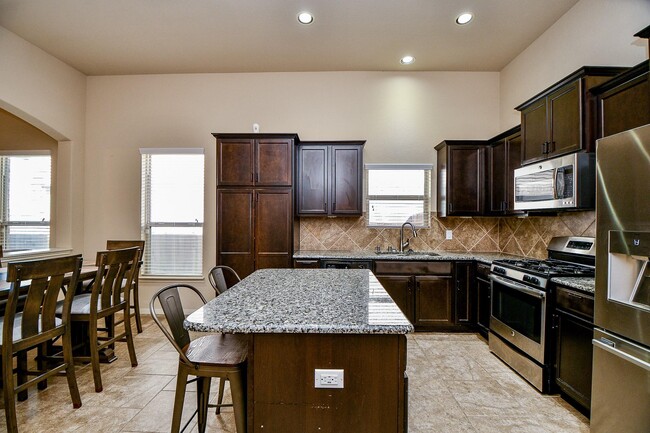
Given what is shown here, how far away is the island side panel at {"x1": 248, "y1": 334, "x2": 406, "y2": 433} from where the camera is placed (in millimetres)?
1282

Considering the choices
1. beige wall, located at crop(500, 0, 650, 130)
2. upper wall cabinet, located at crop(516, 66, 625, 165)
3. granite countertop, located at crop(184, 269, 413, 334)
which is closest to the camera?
granite countertop, located at crop(184, 269, 413, 334)

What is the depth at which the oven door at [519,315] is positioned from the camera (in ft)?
8.03

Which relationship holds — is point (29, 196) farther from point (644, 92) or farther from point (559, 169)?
point (644, 92)

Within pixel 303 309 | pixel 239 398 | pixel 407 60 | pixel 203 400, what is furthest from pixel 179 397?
pixel 407 60

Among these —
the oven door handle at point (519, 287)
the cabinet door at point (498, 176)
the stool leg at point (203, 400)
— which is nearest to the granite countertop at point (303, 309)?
the stool leg at point (203, 400)

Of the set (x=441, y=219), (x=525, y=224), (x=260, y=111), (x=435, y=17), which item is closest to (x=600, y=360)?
(x=525, y=224)

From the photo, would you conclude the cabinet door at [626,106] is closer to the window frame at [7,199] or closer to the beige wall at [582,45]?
the beige wall at [582,45]

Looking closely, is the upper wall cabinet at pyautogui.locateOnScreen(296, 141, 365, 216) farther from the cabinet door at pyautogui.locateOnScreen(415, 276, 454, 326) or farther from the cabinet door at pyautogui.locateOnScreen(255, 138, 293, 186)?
the cabinet door at pyautogui.locateOnScreen(415, 276, 454, 326)

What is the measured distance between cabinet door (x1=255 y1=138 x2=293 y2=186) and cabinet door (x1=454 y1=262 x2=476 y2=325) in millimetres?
2229

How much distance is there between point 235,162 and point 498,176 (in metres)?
3.09

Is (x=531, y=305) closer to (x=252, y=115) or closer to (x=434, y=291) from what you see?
(x=434, y=291)

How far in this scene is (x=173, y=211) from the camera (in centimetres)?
438

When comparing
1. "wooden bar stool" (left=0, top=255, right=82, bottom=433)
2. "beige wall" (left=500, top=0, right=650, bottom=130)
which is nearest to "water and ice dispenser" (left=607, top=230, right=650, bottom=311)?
"beige wall" (left=500, top=0, right=650, bottom=130)

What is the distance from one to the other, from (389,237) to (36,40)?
188 inches
